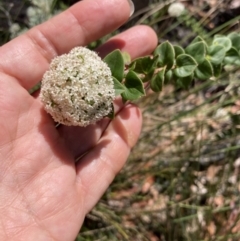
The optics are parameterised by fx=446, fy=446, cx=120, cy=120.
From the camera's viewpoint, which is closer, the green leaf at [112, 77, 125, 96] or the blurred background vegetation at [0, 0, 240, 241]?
the green leaf at [112, 77, 125, 96]

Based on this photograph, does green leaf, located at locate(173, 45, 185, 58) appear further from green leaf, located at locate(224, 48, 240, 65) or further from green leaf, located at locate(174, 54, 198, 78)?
green leaf, located at locate(224, 48, 240, 65)

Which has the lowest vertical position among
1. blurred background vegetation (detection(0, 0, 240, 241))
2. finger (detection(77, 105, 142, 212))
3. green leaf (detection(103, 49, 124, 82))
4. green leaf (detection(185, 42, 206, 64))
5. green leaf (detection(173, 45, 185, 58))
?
blurred background vegetation (detection(0, 0, 240, 241))

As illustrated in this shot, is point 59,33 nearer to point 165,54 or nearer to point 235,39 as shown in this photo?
point 165,54

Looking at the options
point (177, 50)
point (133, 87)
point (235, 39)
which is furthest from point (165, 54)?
point (235, 39)

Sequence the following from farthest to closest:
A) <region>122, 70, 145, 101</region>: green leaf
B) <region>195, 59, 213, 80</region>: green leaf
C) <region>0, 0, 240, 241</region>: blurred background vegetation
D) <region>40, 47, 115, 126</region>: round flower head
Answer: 1. <region>0, 0, 240, 241</region>: blurred background vegetation
2. <region>195, 59, 213, 80</region>: green leaf
3. <region>122, 70, 145, 101</region>: green leaf
4. <region>40, 47, 115, 126</region>: round flower head

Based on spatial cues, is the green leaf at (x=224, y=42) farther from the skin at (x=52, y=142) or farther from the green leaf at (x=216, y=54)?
the skin at (x=52, y=142)

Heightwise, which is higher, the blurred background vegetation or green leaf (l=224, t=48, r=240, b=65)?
green leaf (l=224, t=48, r=240, b=65)

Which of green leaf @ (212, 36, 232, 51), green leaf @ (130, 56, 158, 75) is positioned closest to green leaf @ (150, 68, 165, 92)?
green leaf @ (130, 56, 158, 75)
